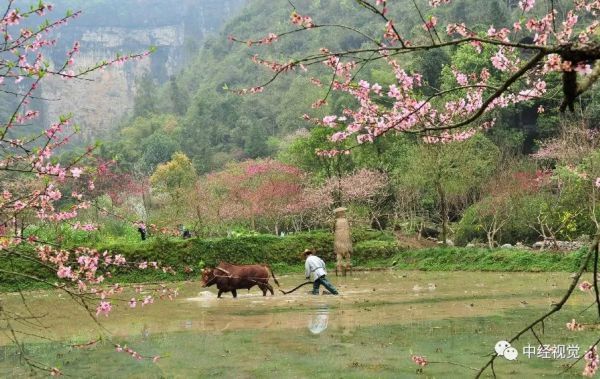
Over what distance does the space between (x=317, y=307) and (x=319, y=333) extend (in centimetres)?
358

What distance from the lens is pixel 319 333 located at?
1136 cm

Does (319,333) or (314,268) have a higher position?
(314,268)

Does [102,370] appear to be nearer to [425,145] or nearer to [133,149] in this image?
[425,145]

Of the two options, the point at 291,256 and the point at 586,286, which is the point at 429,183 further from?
the point at 586,286

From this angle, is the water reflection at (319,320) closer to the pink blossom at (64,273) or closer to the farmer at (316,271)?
the farmer at (316,271)

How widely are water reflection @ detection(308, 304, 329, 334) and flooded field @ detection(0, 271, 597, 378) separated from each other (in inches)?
0.7

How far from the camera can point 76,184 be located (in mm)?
47625

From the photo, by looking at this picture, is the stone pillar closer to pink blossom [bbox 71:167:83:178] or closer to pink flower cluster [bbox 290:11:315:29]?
pink blossom [bbox 71:167:83:178]

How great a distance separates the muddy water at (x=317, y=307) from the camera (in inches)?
506

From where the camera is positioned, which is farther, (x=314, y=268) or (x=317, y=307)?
(x=314, y=268)

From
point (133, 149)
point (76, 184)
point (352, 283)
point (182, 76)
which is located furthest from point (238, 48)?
point (352, 283)

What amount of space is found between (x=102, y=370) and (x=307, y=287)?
1196 cm

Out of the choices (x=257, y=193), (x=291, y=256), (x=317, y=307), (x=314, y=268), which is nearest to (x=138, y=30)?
(x=257, y=193)

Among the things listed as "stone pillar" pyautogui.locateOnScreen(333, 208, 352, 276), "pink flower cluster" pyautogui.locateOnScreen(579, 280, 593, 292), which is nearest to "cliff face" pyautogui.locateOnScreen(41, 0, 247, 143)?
"stone pillar" pyautogui.locateOnScreen(333, 208, 352, 276)
